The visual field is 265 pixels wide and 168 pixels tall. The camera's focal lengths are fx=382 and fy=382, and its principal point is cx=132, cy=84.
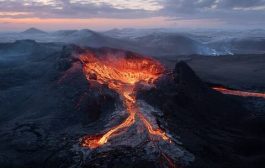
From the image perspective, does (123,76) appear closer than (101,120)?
No

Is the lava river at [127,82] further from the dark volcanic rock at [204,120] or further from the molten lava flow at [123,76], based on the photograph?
the dark volcanic rock at [204,120]

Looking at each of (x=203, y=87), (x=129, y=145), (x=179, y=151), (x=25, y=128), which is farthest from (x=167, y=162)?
(x=203, y=87)

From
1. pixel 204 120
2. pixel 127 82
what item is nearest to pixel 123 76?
pixel 127 82

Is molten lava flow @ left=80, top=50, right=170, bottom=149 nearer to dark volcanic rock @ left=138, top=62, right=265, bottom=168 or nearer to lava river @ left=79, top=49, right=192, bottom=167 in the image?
lava river @ left=79, top=49, right=192, bottom=167

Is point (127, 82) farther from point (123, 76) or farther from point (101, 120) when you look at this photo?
point (101, 120)

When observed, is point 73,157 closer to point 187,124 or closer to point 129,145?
point 129,145

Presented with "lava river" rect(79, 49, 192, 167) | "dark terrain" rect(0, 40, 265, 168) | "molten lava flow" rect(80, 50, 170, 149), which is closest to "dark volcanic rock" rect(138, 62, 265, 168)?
"dark terrain" rect(0, 40, 265, 168)

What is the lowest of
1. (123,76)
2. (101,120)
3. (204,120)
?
(204,120)

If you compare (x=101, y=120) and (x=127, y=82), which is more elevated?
(x=127, y=82)
